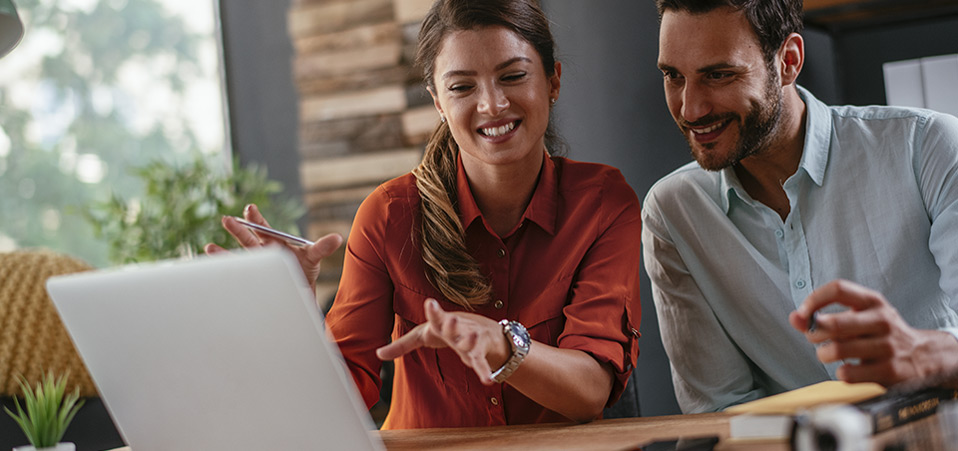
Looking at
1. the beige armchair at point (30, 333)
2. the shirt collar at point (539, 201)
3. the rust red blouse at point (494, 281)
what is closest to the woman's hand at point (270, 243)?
the rust red blouse at point (494, 281)

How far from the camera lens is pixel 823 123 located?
70.2 inches

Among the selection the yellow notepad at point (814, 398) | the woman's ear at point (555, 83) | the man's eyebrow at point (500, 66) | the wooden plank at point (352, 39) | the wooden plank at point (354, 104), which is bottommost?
the yellow notepad at point (814, 398)

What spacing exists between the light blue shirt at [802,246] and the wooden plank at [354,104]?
2.05m

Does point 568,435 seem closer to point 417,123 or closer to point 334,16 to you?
point 417,123

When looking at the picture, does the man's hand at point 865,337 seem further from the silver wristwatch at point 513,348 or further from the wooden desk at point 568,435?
the silver wristwatch at point 513,348

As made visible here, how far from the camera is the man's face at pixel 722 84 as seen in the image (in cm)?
171

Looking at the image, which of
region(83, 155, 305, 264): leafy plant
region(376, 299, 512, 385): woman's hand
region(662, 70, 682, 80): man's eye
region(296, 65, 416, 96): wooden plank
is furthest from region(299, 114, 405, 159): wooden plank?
region(376, 299, 512, 385): woman's hand

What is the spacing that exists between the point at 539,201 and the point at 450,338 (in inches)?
24.3

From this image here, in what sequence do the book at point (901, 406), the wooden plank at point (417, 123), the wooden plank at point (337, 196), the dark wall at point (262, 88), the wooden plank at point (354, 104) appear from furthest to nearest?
1. the dark wall at point (262, 88)
2. the wooden plank at point (337, 196)
3. the wooden plank at point (354, 104)
4. the wooden plank at point (417, 123)
5. the book at point (901, 406)

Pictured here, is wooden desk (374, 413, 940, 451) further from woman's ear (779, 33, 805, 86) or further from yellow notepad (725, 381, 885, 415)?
woman's ear (779, 33, 805, 86)

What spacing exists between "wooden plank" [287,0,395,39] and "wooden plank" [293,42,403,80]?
0.36 ft

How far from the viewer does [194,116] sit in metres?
4.27

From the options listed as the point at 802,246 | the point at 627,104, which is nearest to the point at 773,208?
the point at 802,246

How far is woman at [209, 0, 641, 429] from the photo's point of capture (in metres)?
1.58
